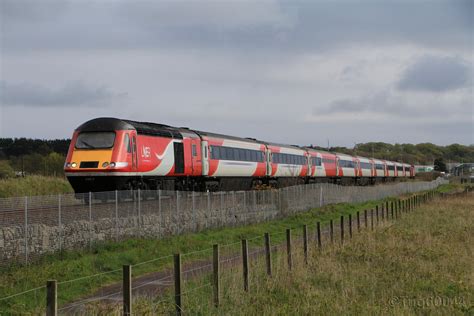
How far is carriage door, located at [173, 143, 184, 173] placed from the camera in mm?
27016

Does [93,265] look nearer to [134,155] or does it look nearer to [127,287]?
[127,287]

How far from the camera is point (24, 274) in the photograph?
13.1m

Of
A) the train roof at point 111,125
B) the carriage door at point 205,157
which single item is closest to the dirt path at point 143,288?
the train roof at point 111,125

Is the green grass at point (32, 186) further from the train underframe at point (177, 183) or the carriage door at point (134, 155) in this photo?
the carriage door at point (134, 155)

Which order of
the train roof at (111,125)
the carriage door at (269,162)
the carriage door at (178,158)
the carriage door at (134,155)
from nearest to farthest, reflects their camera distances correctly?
the train roof at (111,125)
the carriage door at (134,155)
the carriage door at (178,158)
the carriage door at (269,162)

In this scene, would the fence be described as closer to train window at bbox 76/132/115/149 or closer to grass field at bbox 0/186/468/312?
grass field at bbox 0/186/468/312

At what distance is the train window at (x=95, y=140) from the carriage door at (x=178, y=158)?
467cm

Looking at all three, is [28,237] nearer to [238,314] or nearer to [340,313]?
[238,314]

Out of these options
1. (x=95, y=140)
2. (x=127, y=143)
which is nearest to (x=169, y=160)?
(x=127, y=143)

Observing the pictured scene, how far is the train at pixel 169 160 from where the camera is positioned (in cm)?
2241

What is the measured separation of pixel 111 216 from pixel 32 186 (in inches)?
595

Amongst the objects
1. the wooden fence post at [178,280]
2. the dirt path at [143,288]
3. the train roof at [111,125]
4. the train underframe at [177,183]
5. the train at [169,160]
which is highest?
the train roof at [111,125]

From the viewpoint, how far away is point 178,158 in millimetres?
27344

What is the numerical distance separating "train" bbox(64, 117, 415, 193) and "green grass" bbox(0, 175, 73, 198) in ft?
23.7
